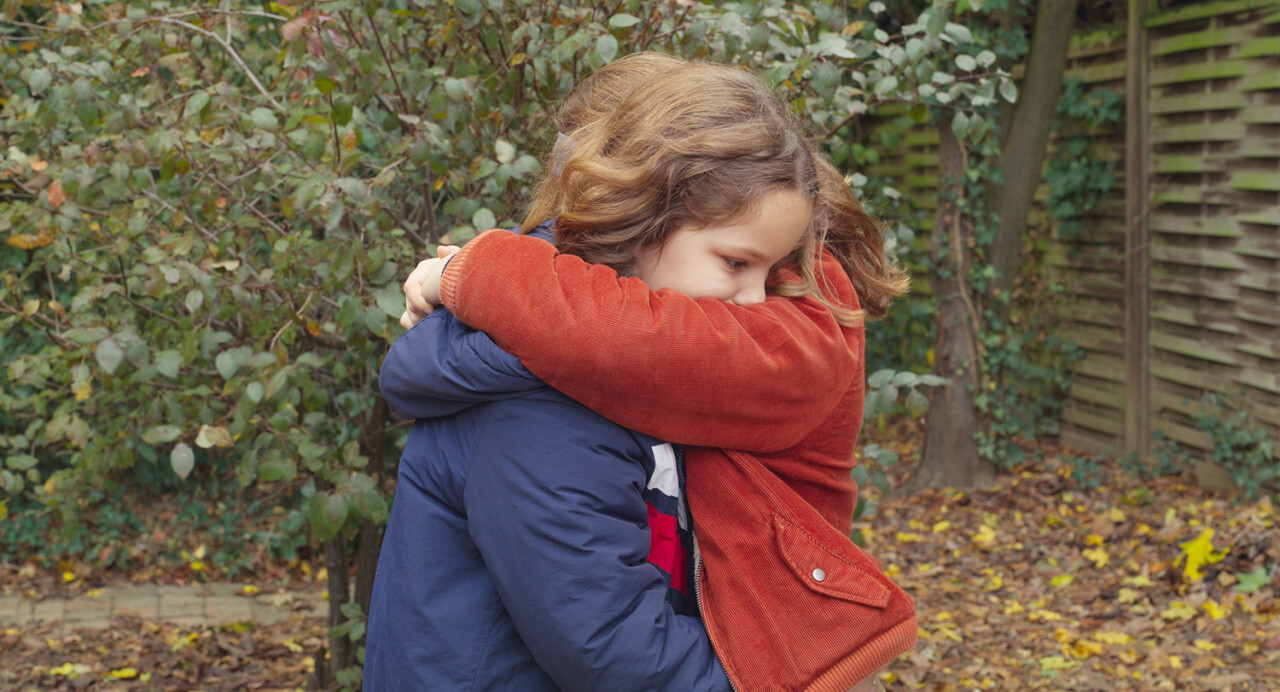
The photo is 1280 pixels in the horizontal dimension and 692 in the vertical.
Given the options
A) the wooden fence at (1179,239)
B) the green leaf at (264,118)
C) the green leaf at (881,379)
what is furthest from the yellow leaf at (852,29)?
the wooden fence at (1179,239)

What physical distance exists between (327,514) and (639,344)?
1.25m

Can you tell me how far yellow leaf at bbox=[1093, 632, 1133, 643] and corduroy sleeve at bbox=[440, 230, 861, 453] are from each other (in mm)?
3375

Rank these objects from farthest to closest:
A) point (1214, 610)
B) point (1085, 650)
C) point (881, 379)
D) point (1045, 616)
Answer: point (1045, 616) → point (1214, 610) → point (1085, 650) → point (881, 379)

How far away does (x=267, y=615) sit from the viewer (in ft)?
15.0

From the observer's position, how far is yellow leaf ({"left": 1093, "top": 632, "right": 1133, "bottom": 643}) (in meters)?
4.07

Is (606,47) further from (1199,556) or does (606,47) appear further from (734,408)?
(1199,556)

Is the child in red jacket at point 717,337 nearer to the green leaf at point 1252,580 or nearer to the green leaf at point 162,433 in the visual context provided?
the green leaf at point 162,433

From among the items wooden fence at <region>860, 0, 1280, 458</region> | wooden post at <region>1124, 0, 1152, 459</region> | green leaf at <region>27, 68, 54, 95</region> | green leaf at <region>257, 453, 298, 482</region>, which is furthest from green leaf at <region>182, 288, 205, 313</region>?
wooden post at <region>1124, 0, 1152, 459</region>

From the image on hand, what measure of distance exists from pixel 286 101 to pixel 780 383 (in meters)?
1.98

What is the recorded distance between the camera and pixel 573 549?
3.75ft

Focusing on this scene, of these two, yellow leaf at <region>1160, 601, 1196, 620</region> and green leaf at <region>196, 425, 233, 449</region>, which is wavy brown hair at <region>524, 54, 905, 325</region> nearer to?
green leaf at <region>196, 425, 233, 449</region>

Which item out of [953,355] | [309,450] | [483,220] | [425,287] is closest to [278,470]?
[309,450]

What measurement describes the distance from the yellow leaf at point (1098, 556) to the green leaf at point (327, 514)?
386 cm

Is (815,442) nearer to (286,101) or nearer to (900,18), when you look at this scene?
(286,101)
